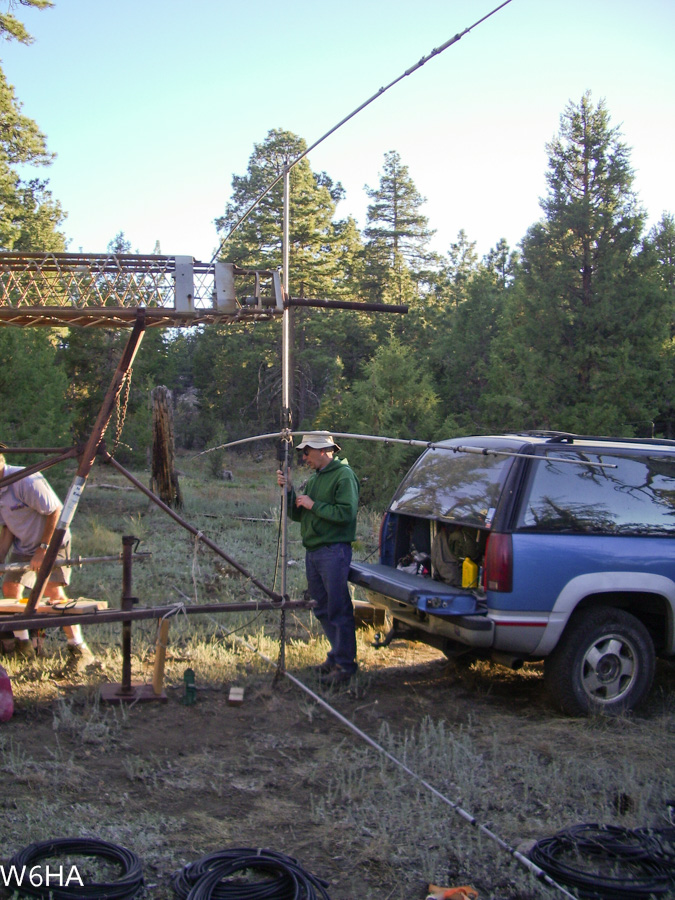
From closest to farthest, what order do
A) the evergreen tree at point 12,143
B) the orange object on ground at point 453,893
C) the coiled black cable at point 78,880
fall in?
the coiled black cable at point 78,880, the orange object on ground at point 453,893, the evergreen tree at point 12,143

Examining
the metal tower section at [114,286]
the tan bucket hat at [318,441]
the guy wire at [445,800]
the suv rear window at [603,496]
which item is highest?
the metal tower section at [114,286]

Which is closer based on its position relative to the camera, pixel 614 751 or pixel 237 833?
pixel 237 833

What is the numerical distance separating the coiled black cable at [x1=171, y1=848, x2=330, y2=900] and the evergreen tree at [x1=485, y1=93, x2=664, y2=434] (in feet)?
48.6

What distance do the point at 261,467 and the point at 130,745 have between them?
27.1 metres

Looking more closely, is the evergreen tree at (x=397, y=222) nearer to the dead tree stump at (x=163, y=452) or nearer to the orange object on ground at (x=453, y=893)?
the dead tree stump at (x=163, y=452)

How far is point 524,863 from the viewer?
11.4 feet

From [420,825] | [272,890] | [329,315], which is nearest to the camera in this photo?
[272,890]

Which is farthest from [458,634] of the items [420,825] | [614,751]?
[420,825]

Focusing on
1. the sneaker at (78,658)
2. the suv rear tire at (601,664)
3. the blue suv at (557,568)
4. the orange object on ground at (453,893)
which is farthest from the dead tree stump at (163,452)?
the orange object on ground at (453,893)

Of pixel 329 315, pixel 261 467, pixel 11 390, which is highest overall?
pixel 329 315

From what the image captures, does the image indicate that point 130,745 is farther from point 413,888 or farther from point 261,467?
point 261,467

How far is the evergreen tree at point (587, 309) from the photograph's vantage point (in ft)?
57.4

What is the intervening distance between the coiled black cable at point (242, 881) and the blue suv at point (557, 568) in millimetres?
2263

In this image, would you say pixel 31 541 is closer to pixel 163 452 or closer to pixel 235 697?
pixel 235 697
